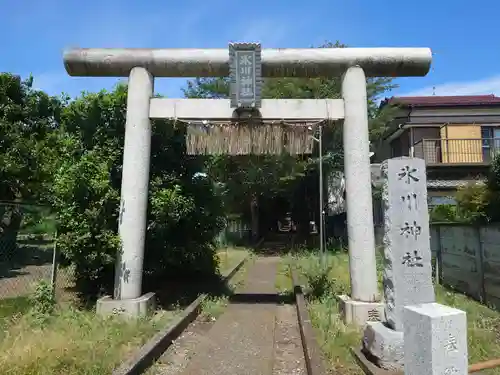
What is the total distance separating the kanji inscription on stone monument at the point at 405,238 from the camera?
616 centimetres

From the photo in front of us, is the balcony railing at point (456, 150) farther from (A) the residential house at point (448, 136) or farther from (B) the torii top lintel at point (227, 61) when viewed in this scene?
(B) the torii top lintel at point (227, 61)

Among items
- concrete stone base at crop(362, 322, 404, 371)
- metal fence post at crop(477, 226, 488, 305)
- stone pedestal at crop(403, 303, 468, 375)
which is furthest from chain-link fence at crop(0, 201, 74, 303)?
metal fence post at crop(477, 226, 488, 305)

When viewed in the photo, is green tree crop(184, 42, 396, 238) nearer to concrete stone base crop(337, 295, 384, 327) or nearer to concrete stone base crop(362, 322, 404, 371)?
concrete stone base crop(337, 295, 384, 327)

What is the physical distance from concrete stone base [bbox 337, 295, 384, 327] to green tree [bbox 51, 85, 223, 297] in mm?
4017

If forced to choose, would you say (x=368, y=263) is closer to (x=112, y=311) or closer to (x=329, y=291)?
(x=329, y=291)

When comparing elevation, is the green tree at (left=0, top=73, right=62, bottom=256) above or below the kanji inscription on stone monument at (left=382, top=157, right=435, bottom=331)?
above

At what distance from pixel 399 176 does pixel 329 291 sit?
→ 5.13 metres

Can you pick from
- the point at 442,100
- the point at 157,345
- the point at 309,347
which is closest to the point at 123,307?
the point at 157,345

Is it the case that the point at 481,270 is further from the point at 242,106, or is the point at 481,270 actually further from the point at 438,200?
the point at 438,200

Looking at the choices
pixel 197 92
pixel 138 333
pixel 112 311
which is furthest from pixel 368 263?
pixel 197 92

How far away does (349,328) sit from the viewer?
315 inches

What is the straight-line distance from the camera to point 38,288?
8.00m

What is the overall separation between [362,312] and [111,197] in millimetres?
5364

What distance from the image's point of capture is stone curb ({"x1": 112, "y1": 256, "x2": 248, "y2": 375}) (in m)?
5.53
